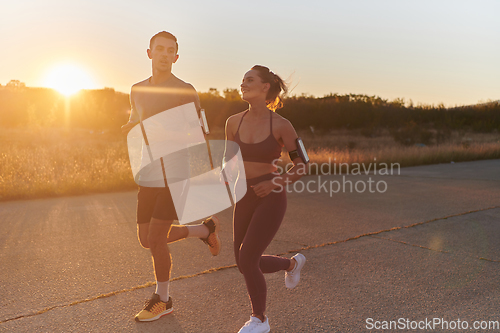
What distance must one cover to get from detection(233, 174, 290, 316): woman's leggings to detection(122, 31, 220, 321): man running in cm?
54

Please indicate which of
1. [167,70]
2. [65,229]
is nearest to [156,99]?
[167,70]

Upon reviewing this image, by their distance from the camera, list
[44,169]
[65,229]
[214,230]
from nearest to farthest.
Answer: [214,230], [65,229], [44,169]

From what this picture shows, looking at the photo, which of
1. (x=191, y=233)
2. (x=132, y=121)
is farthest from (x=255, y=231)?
(x=132, y=121)

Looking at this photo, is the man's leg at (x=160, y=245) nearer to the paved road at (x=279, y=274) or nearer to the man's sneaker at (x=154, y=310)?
the man's sneaker at (x=154, y=310)

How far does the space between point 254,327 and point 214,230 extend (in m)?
1.22

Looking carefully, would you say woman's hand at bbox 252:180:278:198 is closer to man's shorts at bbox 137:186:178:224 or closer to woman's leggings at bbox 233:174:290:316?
woman's leggings at bbox 233:174:290:316

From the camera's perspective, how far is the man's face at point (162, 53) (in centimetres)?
313

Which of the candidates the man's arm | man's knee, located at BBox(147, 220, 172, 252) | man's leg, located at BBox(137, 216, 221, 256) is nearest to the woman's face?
the man's arm

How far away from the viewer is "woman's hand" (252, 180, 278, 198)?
111 inches

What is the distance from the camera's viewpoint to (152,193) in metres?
3.15

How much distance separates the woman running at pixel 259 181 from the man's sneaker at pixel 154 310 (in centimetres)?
70

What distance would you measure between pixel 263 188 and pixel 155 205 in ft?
2.92

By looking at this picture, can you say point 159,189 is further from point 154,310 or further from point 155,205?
point 154,310

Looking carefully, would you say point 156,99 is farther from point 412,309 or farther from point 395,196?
point 395,196
